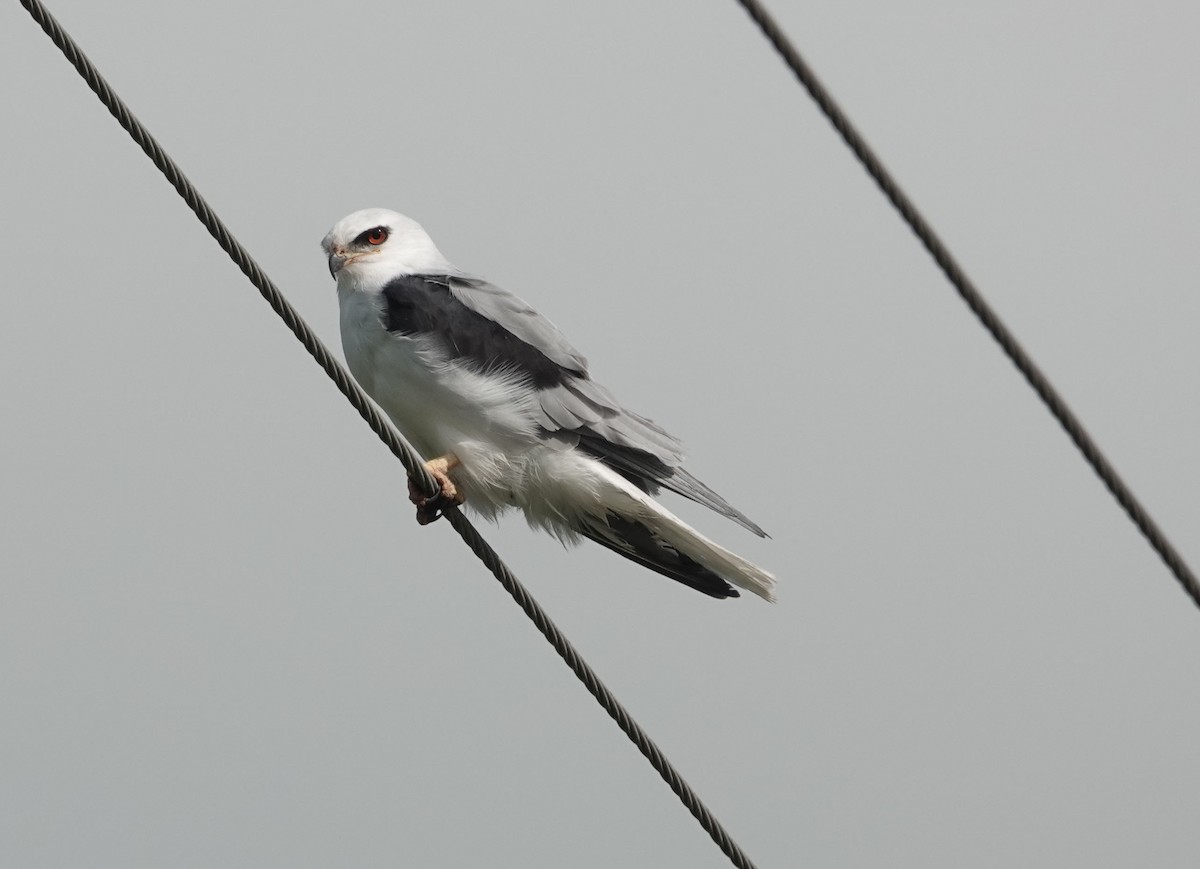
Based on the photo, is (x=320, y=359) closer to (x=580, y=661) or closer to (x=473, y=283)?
(x=580, y=661)

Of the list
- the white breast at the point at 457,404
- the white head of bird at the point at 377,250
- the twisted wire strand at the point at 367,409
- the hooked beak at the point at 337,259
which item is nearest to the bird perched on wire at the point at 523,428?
the white breast at the point at 457,404

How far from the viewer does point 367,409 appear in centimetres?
364

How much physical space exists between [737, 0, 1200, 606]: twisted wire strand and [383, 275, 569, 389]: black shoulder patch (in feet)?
5.42

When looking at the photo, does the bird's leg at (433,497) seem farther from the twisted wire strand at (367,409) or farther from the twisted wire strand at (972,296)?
the twisted wire strand at (972,296)

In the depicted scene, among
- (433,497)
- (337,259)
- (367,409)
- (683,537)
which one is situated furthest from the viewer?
(337,259)

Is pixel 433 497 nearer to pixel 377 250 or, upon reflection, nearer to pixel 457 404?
pixel 457 404

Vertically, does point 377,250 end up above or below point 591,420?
above

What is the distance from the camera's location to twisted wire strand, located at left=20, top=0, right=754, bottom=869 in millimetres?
3361

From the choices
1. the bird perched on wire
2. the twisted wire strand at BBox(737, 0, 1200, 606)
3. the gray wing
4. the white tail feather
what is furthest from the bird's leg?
the twisted wire strand at BBox(737, 0, 1200, 606)

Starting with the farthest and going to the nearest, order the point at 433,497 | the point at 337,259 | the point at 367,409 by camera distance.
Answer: the point at 337,259 < the point at 433,497 < the point at 367,409

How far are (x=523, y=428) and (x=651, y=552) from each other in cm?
63

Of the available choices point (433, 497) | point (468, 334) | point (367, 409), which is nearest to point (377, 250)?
point (468, 334)

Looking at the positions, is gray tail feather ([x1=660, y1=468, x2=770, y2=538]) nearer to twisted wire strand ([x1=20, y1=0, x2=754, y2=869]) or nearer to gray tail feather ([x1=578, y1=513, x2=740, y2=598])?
gray tail feather ([x1=578, y1=513, x2=740, y2=598])

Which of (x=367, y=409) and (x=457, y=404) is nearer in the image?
(x=367, y=409)
